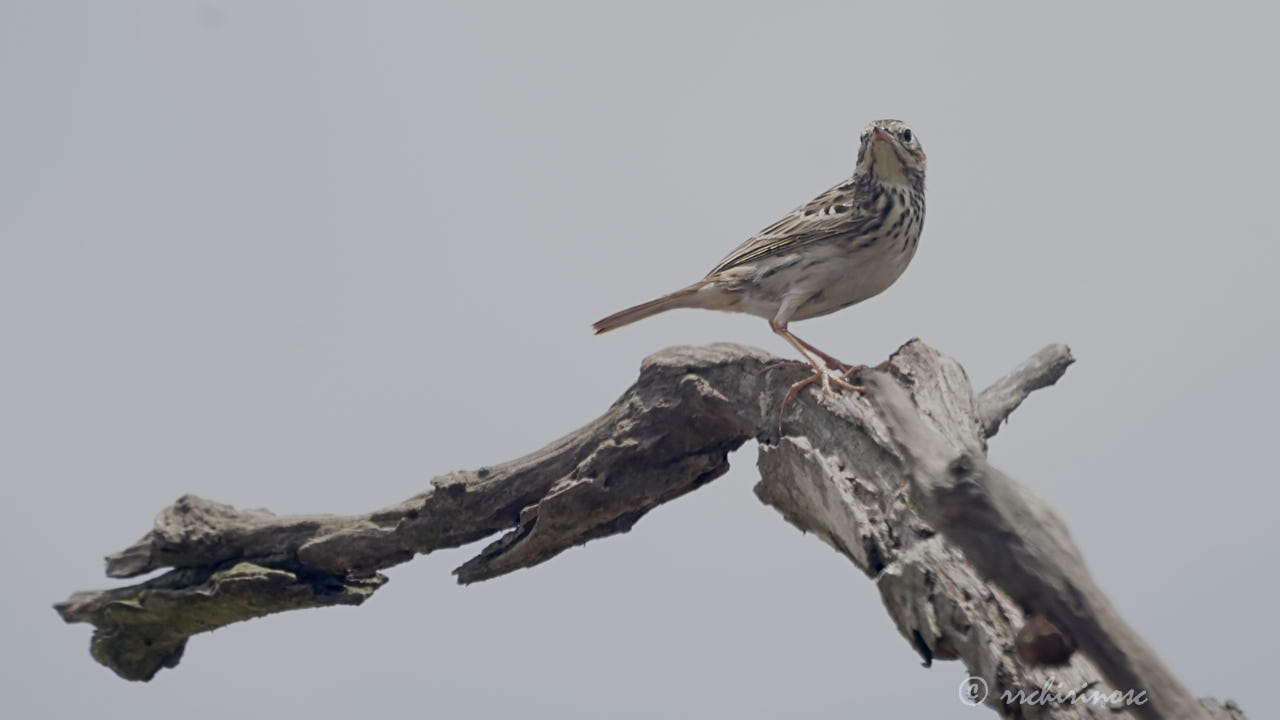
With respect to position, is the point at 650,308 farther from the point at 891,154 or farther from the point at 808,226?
the point at 891,154

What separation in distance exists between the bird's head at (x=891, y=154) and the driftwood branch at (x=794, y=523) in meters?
1.79

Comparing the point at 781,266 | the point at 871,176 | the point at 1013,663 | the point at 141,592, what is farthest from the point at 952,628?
the point at 141,592

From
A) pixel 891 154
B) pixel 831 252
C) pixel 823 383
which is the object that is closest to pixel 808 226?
pixel 831 252

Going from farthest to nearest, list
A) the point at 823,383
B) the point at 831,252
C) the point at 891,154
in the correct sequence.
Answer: the point at 891,154, the point at 831,252, the point at 823,383

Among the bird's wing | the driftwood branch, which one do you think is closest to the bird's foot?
the driftwood branch

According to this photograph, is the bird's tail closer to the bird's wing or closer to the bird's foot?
the bird's wing

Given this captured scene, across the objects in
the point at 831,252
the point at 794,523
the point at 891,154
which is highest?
the point at 891,154

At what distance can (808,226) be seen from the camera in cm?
811

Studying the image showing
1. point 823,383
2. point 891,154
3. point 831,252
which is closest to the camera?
point 823,383

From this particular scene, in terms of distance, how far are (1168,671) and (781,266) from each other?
4.29 m

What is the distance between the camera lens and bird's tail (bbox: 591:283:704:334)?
8406 mm

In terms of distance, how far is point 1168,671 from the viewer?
422cm

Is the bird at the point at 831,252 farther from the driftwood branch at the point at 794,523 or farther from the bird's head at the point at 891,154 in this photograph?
the driftwood branch at the point at 794,523

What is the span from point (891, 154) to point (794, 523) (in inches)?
114
